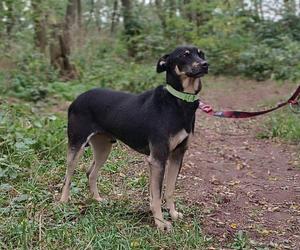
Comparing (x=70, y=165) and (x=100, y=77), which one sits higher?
(x=70, y=165)

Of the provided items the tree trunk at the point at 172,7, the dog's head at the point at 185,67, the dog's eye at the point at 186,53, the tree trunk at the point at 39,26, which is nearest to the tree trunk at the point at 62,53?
the tree trunk at the point at 39,26

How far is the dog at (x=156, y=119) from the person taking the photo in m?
4.96

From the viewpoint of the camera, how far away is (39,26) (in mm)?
13172

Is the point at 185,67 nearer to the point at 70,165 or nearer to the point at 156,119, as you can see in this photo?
the point at 156,119

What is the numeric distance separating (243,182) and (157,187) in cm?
231

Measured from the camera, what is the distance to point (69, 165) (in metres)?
5.55

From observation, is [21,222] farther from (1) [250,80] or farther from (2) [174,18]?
(2) [174,18]

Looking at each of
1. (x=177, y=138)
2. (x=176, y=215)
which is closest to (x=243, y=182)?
(x=176, y=215)

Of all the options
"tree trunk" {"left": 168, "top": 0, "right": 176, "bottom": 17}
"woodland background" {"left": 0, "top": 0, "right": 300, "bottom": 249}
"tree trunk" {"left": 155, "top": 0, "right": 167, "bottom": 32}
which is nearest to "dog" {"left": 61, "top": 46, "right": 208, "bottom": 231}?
"woodland background" {"left": 0, "top": 0, "right": 300, "bottom": 249}

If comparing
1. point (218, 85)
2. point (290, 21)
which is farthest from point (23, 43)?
point (290, 21)

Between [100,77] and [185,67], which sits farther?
[100,77]

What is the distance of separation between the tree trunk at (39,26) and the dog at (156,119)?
5.93m

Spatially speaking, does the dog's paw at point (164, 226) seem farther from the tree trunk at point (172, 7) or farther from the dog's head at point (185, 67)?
the tree trunk at point (172, 7)

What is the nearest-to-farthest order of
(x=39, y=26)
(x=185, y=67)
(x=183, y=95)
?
(x=185, y=67) < (x=183, y=95) < (x=39, y=26)
